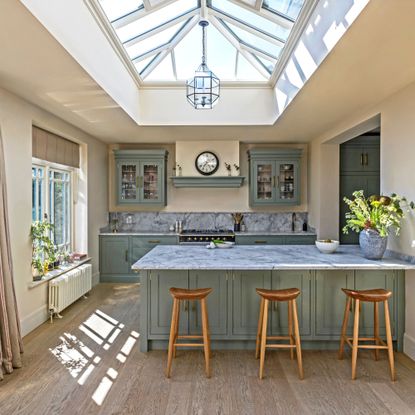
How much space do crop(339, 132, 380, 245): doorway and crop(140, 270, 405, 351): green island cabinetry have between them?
2876 mm

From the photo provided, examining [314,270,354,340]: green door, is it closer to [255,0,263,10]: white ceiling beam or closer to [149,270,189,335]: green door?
[149,270,189,335]: green door

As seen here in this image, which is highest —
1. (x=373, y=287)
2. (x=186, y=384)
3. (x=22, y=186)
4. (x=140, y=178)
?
(x=140, y=178)

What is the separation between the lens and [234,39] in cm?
422

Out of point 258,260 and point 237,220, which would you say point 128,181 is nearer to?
point 237,220

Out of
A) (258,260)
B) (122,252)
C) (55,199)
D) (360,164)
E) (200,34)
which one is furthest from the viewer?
(122,252)

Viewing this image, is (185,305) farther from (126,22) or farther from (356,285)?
(126,22)

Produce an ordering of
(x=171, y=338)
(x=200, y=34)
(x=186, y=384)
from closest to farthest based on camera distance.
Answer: (x=186, y=384)
(x=171, y=338)
(x=200, y=34)

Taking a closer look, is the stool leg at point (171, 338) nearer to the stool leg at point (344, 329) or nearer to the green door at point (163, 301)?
the green door at point (163, 301)

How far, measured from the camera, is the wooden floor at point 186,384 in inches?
96.0

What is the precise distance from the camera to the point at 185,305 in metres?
3.30

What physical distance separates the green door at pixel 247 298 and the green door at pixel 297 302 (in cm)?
13

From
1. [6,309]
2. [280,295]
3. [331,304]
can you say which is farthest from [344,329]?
[6,309]

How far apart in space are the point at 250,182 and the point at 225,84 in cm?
214

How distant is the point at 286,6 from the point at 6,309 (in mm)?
3761
